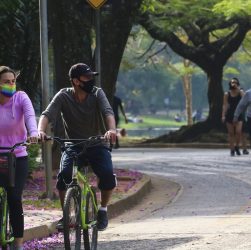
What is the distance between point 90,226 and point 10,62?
8.87 m

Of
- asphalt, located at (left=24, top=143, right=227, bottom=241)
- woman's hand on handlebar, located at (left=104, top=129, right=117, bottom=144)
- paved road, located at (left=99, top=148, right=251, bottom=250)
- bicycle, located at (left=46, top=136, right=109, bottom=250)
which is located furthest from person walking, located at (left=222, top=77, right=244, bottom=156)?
woman's hand on handlebar, located at (left=104, top=129, right=117, bottom=144)

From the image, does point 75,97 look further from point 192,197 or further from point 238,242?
point 192,197

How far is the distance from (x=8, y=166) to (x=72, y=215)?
76 centimetres

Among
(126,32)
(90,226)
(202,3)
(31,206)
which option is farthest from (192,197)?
(202,3)

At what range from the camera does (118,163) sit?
1991 cm

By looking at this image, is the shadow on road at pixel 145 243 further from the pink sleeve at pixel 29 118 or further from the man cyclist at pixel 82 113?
the pink sleeve at pixel 29 118

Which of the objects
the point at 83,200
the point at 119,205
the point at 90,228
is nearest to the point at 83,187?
the point at 83,200

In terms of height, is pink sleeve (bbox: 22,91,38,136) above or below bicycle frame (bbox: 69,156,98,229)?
above

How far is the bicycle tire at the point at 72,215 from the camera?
754 cm

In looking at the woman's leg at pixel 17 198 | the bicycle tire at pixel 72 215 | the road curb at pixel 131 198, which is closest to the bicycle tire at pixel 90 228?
the bicycle tire at pixel 72 215

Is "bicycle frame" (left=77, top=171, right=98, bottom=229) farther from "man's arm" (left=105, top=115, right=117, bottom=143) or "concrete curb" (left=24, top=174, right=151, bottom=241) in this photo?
"concrete curb" (left=24, top=174, right=151, bottom=241)

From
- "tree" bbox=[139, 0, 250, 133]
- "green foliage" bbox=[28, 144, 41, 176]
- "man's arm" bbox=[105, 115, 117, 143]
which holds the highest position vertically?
"tree" bbox=[139, 0, 250, 133]

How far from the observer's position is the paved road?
877 centimetres

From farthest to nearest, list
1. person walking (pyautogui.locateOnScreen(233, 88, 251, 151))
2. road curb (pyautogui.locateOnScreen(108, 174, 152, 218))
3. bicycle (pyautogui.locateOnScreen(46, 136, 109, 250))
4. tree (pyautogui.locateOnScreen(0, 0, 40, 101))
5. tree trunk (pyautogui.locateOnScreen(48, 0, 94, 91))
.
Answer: person walking (pyautogui.locateOnScreen(233, 88, 251, 151)) → tree (pyautogui.locateOnScreen(0, 0, 40, 101)) → tree trunk (pyautogui.locateOnScreen(48, 0, 94, 91)) → road curb (pyautogui.locateOnScreen(108, 174, 152, 218)) → bicycle (pyautogui.locateOnScreen(46, 136, 109, 250))
